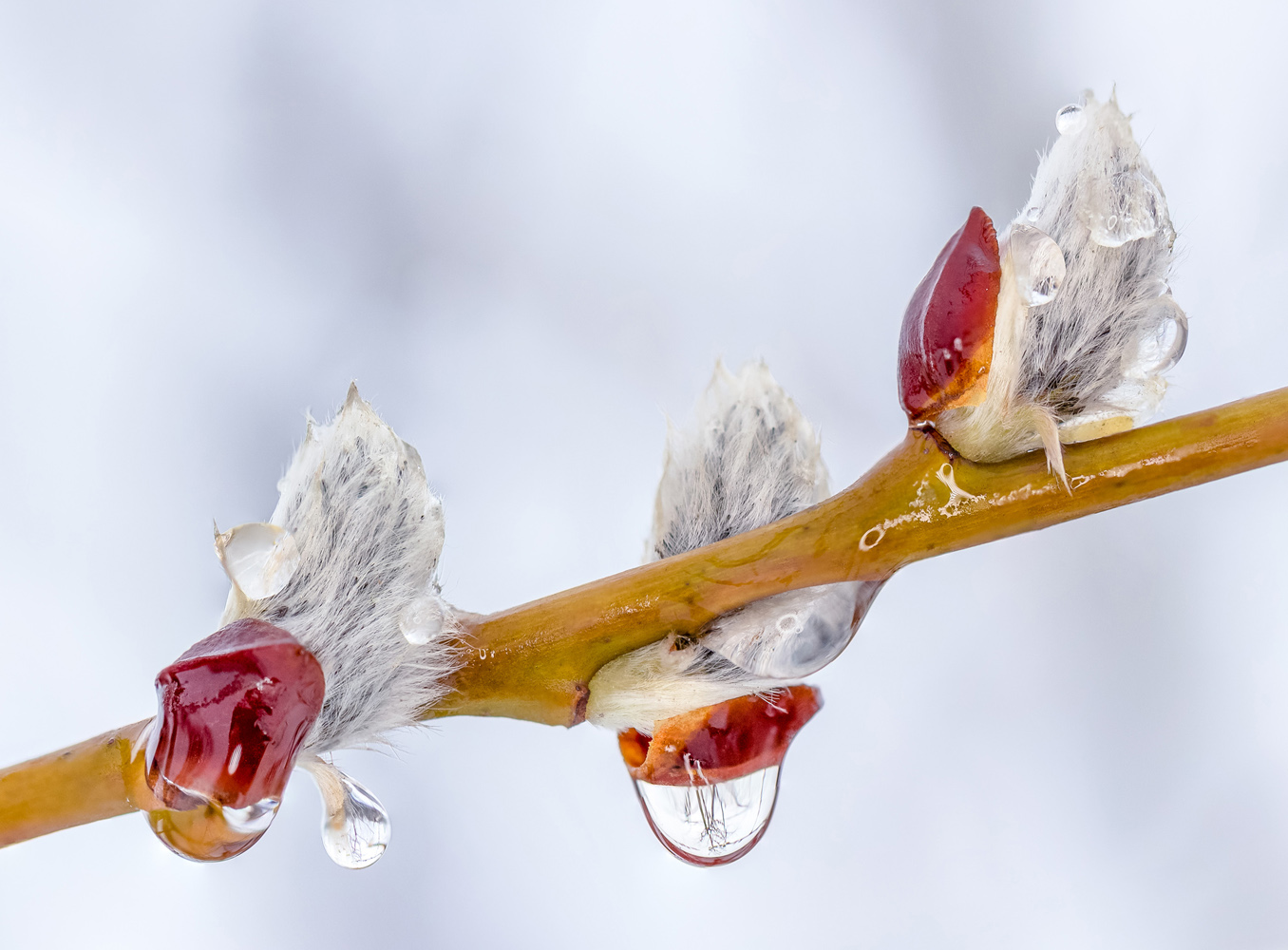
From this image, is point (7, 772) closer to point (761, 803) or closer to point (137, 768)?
point (137, 768)

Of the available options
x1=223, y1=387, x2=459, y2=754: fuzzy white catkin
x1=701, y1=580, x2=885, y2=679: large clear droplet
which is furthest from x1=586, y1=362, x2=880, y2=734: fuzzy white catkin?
x1=223, y1=387, x2=459, y2=754: fuzzy white catkin

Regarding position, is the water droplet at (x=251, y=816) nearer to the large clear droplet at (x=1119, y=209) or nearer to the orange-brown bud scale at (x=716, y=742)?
the orange-brown bud scale at (x=716, y=742)

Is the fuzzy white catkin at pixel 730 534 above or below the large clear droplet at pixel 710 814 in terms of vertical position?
above

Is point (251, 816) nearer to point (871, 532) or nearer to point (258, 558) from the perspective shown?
point (258, 558)

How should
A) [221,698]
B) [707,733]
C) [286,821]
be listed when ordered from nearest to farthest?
[221,698]
[707,733]
[286,821]

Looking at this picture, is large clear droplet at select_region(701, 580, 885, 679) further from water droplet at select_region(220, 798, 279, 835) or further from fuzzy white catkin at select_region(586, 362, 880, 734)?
water droplet at select_region(220, 798, 279, 835)

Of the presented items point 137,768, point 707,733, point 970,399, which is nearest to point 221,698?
point 137,768

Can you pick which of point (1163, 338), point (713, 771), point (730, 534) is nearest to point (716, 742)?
point (713, 771)

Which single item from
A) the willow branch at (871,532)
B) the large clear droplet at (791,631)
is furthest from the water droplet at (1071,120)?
the large clear droplet at (791,631)
